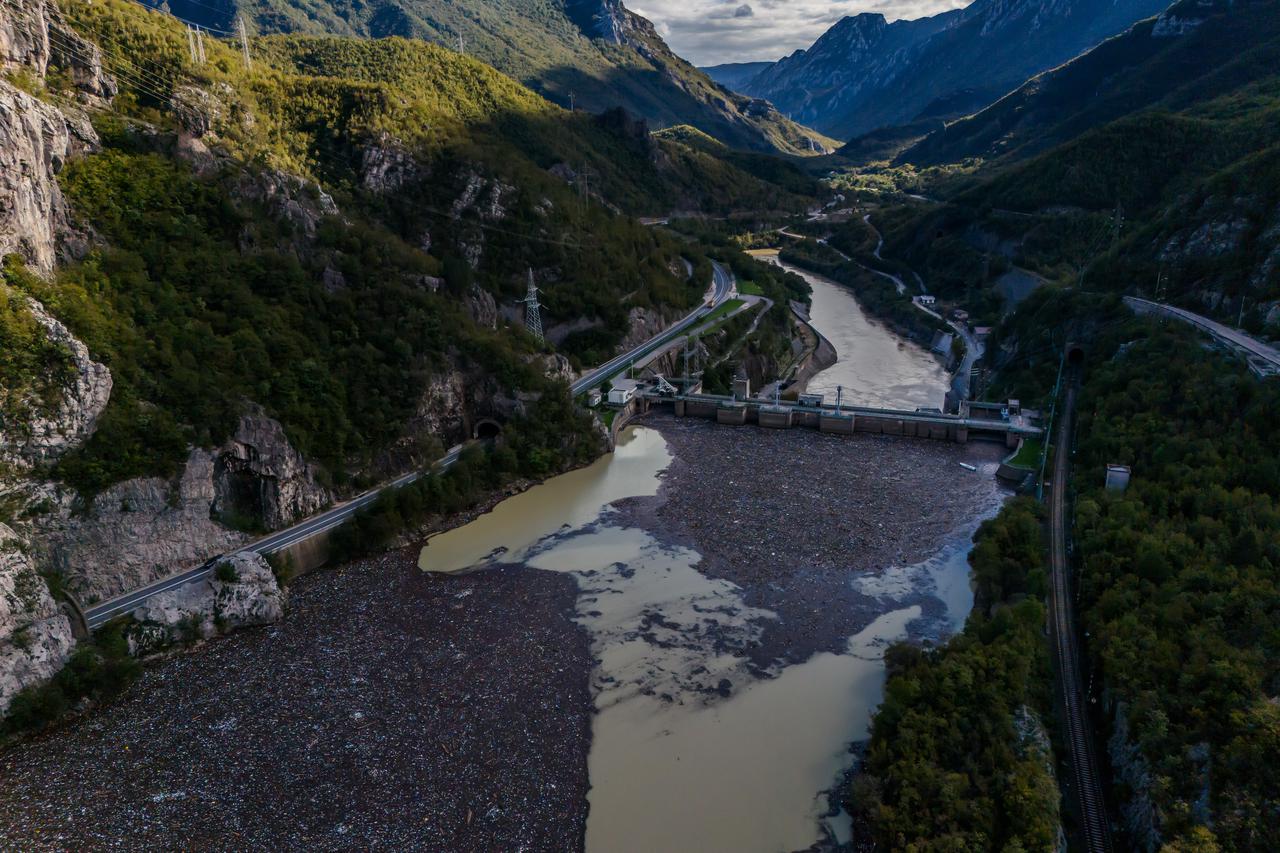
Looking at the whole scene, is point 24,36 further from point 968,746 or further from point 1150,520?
point 1150,520

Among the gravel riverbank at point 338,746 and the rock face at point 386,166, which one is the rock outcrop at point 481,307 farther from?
the gravel riverbank at point 338,746

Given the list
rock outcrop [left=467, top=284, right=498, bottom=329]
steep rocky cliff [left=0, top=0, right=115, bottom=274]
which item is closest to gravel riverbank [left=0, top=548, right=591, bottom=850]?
steep rocky cliff [left=0, top=0, right=115, bottom=274]

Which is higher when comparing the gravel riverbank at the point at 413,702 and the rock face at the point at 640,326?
the rock face at the point at 640,326

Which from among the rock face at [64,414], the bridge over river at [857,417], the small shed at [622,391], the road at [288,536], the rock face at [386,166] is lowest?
Result: the road at [288,536]

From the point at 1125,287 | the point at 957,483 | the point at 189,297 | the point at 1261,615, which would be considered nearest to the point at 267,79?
the point at 189,297

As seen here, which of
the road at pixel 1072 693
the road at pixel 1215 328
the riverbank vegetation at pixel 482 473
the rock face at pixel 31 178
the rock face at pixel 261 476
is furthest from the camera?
the road at pixel 1215 328

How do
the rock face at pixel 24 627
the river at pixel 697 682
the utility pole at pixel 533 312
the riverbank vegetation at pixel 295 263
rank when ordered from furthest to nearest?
the utility pole at pixel 533 312
the riverbank vegetation at pixel 295 263
the rock face at pixel 24 627
the river at pixel 697 682

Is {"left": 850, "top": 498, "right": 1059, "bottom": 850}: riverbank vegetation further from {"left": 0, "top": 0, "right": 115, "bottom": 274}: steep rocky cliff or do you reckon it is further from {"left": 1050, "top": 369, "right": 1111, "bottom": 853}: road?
{"left": 0, "top": 0, "right": 115, "bottom": 274}: steep rocky cliff

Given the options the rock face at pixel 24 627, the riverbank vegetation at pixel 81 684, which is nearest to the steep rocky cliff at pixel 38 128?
the rock face at pixel 24 627
